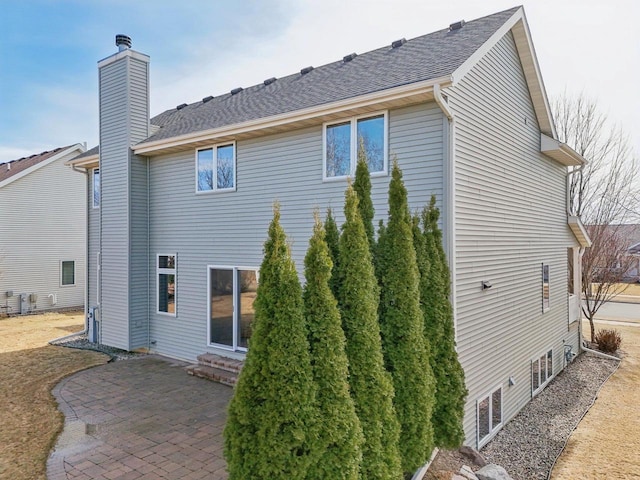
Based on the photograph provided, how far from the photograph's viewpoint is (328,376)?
347 cm

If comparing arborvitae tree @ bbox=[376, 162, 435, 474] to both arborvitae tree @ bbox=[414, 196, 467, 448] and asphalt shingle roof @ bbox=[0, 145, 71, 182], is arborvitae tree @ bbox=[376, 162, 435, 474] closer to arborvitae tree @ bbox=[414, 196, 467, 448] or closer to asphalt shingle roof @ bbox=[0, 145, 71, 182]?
arborvitae tree @ bbox=[414, 196, 467, 448]

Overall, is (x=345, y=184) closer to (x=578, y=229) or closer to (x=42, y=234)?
(x=578, y=229)

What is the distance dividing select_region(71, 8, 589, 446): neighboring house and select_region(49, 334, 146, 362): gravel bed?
341 millimetres

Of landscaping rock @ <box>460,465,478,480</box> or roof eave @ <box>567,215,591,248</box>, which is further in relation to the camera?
roof eave @ <box>567,215,591,248</box>

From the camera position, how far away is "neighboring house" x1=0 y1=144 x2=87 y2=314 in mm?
16719

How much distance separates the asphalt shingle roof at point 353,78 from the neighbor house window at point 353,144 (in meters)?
Answer: 0.48

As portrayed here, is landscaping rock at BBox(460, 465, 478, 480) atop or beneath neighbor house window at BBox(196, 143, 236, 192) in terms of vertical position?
beneath

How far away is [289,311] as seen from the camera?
3400 millimetres

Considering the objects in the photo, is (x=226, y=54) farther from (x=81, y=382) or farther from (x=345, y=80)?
(x=81, y=382)

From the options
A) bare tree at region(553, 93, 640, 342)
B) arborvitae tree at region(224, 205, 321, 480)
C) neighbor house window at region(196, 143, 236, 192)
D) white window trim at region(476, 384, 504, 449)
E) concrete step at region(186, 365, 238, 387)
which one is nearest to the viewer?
arborvitae tree at region(224, 205, 321, 480)

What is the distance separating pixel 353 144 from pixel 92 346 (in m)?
9.09

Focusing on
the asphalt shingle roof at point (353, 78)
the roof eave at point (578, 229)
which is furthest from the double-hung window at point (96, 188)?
the roof eave at point (578, 229)

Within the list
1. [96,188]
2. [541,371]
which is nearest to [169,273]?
[96,188]

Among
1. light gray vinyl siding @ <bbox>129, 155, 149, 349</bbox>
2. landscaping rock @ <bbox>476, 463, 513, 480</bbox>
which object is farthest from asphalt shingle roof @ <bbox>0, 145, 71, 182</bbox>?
landscaping rock @ <bbox>476, 463, 513, 480</bbox>
